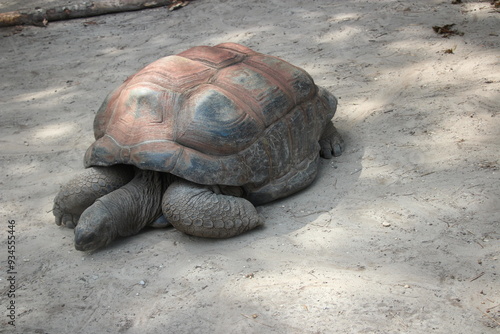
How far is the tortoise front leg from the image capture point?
3.44 m

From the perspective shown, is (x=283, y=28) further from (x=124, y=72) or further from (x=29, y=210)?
(x=29, y=210)

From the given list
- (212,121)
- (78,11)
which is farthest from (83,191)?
(78,11)

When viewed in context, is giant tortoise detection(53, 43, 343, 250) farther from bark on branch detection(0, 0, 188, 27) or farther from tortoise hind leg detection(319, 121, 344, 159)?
bark on branch detection(0, 0, 188, 27)

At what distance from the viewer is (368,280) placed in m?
2.87

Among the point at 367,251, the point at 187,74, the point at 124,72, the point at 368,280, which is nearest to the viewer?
the point at 368,280

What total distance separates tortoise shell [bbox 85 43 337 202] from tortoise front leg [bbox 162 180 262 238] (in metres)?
0.11

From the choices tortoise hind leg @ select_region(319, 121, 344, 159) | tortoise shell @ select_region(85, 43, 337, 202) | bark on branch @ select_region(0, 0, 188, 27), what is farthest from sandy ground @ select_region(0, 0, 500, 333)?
bark on branch @ select_region(0, 0, 188, 27)

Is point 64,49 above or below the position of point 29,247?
above

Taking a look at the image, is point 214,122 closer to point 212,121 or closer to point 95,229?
point 212,121

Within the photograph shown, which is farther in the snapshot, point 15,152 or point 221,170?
point 15,152

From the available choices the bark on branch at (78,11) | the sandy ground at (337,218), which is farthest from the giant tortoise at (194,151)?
the bark on branch at (78,11)

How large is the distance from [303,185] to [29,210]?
201cm

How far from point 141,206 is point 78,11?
5.19 meters

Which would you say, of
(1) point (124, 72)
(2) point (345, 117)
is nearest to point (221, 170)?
(2) point (345, 117)
